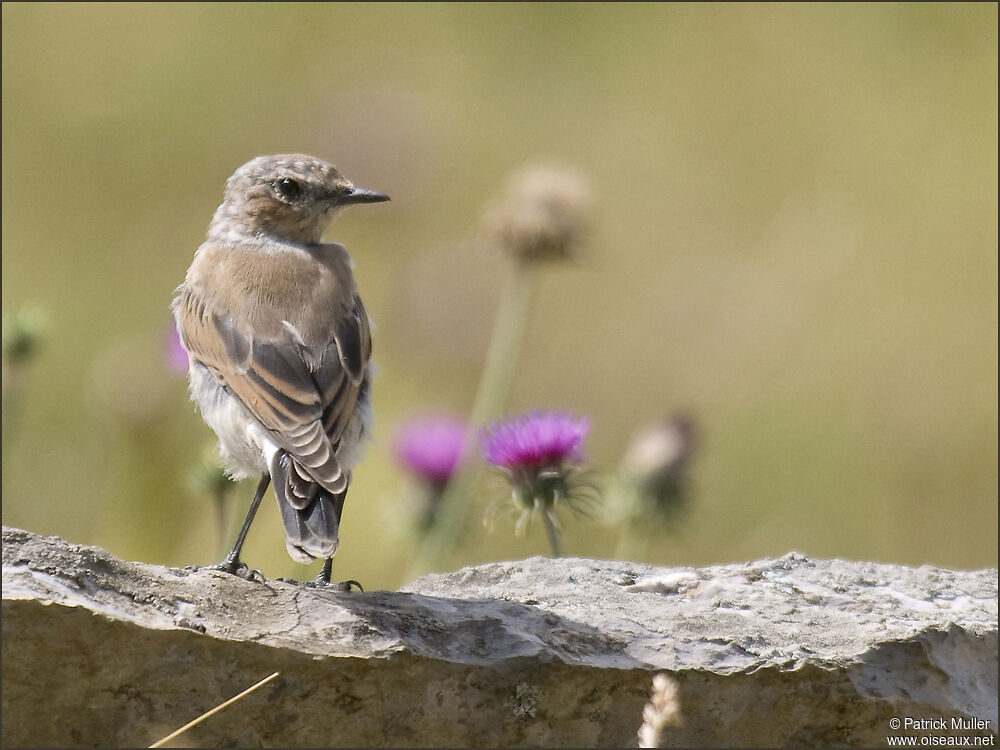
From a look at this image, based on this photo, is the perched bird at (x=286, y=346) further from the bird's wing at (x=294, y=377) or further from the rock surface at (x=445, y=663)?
the rock surface at (x=445, y=663)

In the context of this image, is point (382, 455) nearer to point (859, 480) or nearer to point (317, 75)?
point (859, 480)

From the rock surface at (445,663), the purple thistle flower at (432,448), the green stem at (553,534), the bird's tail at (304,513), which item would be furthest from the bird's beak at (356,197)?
the rock surface at (445,663)

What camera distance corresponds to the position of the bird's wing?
16.8 ft

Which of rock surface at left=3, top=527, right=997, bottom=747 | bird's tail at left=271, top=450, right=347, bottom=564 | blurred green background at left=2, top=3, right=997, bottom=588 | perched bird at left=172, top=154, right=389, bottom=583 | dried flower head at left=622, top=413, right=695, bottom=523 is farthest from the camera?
blurred green background at left=2, top=3, right=997, bottom=588

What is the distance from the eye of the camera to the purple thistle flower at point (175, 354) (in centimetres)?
681

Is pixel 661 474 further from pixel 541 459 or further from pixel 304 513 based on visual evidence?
pixel 304 513

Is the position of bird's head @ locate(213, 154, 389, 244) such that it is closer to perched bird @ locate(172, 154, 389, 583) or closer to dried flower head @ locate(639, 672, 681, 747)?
perched bird @ locate(172, 154, 389, 583)

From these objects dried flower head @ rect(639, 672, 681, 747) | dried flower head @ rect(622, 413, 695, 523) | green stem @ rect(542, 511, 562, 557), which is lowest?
dried flower head @ rect(639, 672, 681, 747)

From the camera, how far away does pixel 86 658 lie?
157 inches

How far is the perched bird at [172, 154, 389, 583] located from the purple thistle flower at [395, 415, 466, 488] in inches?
49.9

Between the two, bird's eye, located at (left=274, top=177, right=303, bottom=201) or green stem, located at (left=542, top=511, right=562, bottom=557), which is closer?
green stem, located at (left=542, top=511, right=562, bottom=557)

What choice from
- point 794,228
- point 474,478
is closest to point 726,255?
point 794,228

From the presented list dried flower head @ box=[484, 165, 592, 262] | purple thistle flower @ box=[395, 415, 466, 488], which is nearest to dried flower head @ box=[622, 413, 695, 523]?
purple thistle flower @ box=[395, 415, 466, 488]

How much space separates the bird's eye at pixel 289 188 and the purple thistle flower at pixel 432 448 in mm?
1519
